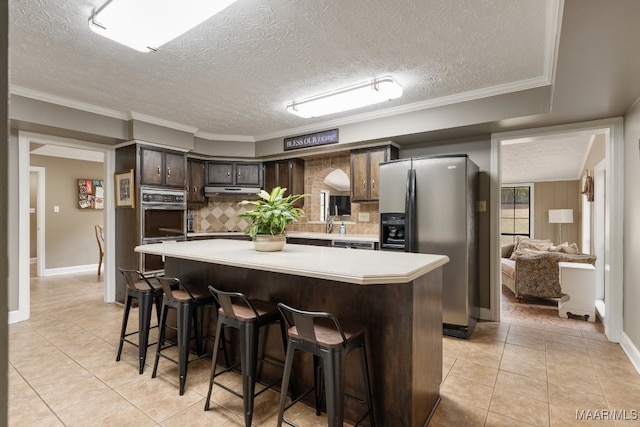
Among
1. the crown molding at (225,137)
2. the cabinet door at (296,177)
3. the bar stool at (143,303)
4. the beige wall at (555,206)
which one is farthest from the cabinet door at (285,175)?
the beige wall at (555,206)

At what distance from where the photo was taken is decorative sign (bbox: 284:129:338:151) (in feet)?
14.2

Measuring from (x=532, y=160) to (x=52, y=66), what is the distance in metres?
7.72

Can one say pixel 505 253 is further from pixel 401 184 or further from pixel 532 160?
pixel 401 184

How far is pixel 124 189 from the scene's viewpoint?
426 cm

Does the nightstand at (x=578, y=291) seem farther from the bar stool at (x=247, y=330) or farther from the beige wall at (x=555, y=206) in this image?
the beige wall at (x=555, y=206)

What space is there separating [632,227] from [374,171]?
2.53m

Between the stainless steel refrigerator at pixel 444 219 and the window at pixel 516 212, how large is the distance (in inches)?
264

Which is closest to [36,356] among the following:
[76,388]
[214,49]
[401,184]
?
[76,388]

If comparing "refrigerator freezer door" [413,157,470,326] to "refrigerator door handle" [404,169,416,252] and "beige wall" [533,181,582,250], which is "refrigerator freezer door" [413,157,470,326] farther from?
"beige wall" [533,181,582,250]

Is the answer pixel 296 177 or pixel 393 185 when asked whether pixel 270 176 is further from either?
pixel 393 185

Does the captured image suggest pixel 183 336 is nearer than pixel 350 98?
Yes

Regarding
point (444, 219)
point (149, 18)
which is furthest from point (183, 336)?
point (444, 219)

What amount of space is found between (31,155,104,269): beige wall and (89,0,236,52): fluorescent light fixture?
5.82 metres

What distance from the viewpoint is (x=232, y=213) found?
5.66m
